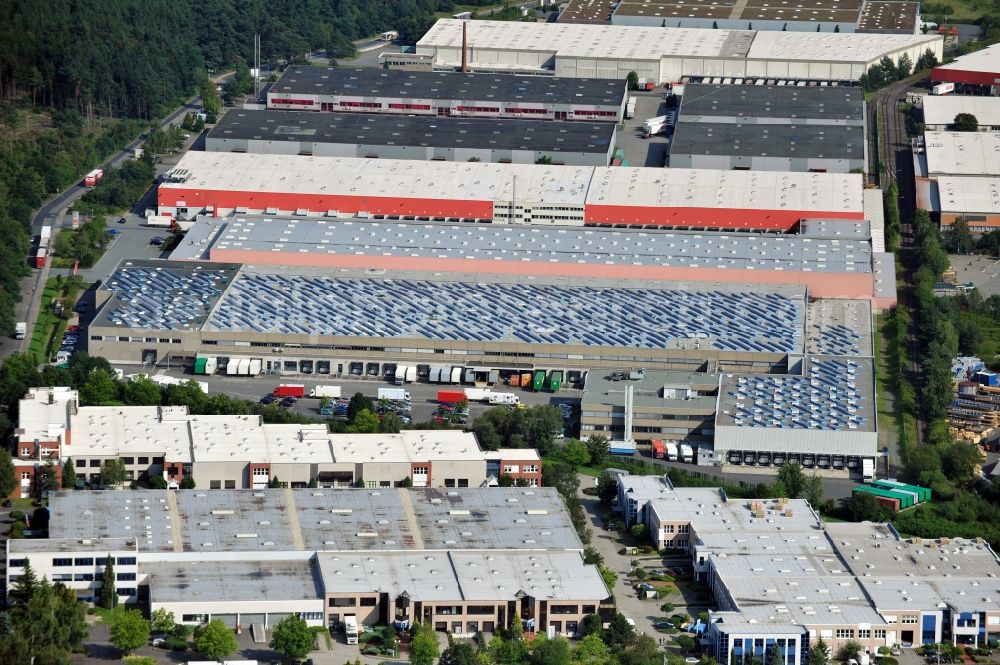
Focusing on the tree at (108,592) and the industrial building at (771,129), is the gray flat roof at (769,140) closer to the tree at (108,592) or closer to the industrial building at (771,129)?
the industrial building at (771,129)

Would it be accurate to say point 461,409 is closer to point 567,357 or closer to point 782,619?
point 567,357

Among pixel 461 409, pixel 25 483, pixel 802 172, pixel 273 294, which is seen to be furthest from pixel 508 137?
pixel 25 483

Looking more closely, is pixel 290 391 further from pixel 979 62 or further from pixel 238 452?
pixel 979 62

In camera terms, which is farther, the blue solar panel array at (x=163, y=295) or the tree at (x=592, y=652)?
the blue solar panel array at (x=163, y=295)

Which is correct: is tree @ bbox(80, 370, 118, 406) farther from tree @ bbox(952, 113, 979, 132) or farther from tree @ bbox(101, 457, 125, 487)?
tree @ bbox(952, 113, 979, 132)

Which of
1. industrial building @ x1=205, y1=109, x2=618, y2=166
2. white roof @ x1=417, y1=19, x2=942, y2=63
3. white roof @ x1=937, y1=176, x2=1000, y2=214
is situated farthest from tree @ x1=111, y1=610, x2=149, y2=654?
white roof @ x1=417, y1=19, x2=942, y2=63

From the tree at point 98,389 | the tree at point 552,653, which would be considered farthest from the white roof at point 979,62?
the tree at point 552,653
